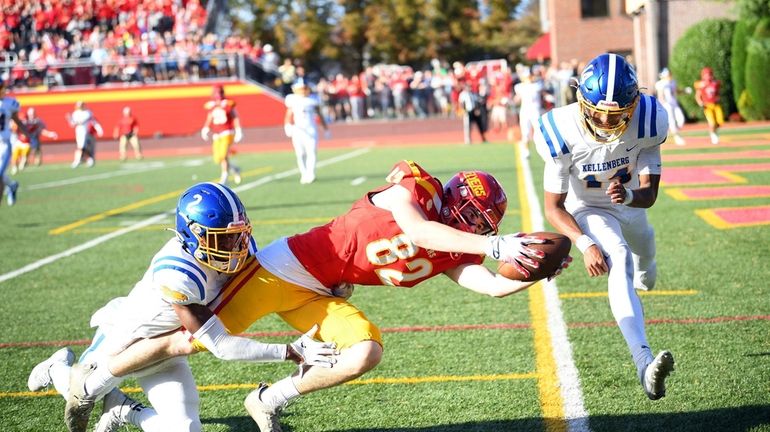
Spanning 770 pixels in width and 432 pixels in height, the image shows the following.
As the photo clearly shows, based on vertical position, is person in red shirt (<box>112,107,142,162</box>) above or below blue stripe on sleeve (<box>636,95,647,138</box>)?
below

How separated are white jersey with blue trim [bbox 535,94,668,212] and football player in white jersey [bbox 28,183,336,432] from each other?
1649mm

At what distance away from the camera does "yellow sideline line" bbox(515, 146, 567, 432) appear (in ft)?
13.8

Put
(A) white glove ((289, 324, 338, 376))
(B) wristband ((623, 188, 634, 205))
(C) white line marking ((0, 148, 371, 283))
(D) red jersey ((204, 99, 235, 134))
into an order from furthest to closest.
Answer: (D) red jersey ((204, 99, 235, 134)) → (C) white line marking ((0, 148, 371, 283)) → (B) wristband ((623, 188, 634, 205)) → (A) white glove ((289, 324, 338, 376))

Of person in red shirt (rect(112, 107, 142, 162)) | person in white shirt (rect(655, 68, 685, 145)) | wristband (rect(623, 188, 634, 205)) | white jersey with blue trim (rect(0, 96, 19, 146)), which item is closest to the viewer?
wristband (rect(623, 188, 634, 205))

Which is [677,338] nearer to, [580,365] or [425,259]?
[580,365]

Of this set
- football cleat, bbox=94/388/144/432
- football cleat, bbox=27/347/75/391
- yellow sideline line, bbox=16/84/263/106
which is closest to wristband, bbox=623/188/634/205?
football cleat, bbox=94/388/144/432

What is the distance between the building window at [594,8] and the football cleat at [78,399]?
119 feet

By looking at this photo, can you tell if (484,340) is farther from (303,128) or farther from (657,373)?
(303,128)

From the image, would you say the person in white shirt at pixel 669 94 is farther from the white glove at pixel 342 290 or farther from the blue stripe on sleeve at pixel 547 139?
the white glove at pixel 342 290

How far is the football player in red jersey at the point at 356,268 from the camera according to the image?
3871 mm

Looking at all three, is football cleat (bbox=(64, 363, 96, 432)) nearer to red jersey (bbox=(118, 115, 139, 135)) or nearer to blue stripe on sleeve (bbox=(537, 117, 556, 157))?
blue stripe on sleeve (bbox=(537, 117, 556, 157))

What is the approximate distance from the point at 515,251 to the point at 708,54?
2491 centimetres

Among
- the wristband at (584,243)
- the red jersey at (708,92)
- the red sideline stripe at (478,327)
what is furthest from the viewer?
the red jersey at (708,92)

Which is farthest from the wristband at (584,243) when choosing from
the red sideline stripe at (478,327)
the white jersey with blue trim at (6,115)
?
the white jersey with blue trim at (6,115)
